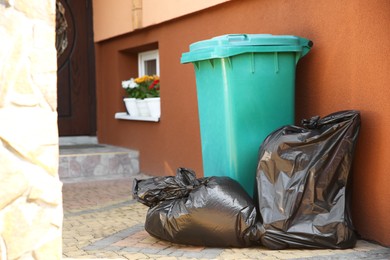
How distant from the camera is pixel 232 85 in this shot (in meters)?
4.66

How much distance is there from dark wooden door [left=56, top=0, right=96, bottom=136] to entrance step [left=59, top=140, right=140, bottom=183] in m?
1.28

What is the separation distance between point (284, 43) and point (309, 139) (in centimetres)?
91

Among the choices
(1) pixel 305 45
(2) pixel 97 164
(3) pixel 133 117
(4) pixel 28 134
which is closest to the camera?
(4) pixel 28 134

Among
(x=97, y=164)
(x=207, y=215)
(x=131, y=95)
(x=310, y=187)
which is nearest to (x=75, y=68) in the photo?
(x=131, y=95)

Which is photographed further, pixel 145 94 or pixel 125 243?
pixel 145 94

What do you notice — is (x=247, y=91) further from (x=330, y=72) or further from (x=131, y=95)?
(x=131, y=95)

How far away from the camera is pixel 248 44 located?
4.64 metres

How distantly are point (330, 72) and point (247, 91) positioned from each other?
654 millimetres

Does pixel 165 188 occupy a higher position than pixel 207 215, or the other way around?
pixel 165 188

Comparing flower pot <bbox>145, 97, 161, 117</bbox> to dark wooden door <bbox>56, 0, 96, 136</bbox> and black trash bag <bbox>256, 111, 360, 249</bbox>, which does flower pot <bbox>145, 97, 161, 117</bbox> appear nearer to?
dark wooden door <bbox>56, 0, 96, 136</bbox>

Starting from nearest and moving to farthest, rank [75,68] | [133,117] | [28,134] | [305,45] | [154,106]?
[28,134]
[305,45]
[154,106]
[133,117]
[75,68]

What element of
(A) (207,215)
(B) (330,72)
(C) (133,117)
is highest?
(B) (330,72)

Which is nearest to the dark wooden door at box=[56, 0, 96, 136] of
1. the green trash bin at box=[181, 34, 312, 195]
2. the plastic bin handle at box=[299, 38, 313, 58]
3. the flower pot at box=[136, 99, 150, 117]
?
the flower pot at box=[136, 99, 150, 117]

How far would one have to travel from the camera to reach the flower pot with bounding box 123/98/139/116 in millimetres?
8564
